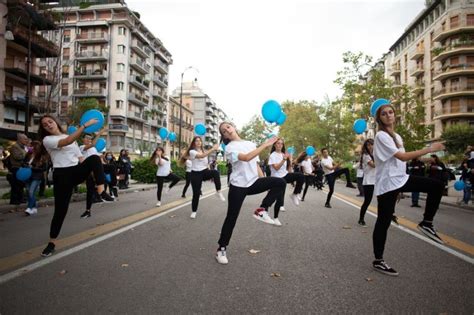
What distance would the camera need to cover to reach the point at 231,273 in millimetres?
3848

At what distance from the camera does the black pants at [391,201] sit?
4.01 metres

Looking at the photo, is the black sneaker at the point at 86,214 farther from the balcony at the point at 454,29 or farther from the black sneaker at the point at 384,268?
the balcony at the point at 454,29

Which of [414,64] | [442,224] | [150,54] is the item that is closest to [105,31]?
[150,54]

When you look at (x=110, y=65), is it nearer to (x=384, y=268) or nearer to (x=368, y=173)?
(x=368, y=173)

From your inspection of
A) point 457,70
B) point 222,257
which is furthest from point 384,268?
point 457,70

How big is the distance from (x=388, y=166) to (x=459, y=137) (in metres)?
42.4

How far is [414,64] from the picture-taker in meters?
54.5

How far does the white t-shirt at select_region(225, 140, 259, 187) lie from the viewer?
4.45 metres

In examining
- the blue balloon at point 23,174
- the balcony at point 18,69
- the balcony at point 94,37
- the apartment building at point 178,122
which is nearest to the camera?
the blue balloon at point 23,174

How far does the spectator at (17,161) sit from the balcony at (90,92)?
4489 cm

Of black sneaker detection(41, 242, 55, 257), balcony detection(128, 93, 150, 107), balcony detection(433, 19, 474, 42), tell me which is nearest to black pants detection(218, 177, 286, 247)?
black sneaker detection(41, 242, 55, 257)

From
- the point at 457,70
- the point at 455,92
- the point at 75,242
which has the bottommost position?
the point at 75,242

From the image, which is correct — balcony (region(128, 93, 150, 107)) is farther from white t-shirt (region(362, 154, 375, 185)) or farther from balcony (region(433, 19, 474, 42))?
white t-shirt (region(362, 154, 375, 185))

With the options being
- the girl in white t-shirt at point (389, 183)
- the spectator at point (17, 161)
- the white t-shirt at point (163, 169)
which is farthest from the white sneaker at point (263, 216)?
the spectator at point (17, 161)
